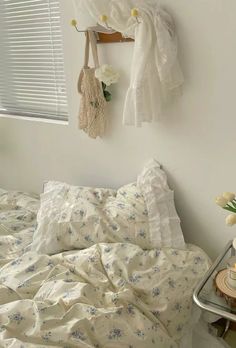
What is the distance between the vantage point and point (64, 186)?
1819 mm

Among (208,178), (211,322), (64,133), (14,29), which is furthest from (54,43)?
(211,322)

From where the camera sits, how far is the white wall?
1.36 m

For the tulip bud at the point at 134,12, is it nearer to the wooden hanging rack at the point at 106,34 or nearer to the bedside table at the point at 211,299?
the wooden hanging rack at the point at 106,34

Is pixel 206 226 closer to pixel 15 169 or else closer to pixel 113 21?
pixel 113 21

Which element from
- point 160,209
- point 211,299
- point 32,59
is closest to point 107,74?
point 160,209

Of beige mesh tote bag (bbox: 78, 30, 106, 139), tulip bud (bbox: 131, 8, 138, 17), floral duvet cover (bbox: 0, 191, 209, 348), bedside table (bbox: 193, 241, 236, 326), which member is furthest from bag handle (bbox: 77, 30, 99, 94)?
bedside table (bbox: 193, 241, 236, 326)

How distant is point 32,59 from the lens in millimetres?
2152

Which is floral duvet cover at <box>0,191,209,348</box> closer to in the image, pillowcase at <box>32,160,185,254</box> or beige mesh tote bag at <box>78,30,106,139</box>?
pillowcase at <box>32,160,185,254</box>

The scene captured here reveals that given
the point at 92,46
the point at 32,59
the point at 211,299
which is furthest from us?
the point at 32,59

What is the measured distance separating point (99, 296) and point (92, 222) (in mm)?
374

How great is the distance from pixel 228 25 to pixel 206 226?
2.83 ft

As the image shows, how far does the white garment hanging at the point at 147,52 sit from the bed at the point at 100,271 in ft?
1.09

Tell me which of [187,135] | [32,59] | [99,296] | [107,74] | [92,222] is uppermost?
[32,59]

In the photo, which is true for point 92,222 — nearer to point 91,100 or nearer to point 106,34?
point 91,100
